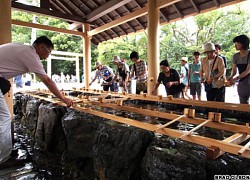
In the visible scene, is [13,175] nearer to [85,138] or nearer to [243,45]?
[85,138]

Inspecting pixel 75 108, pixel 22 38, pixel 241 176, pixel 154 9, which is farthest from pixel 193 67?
pixel 22 38

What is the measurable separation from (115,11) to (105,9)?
622mm

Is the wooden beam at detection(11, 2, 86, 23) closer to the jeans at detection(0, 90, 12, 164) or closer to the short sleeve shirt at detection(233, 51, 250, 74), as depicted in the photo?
the jeans at detection(0, 90, 12, 164)

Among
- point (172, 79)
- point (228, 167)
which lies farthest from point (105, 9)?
point (228, 167)

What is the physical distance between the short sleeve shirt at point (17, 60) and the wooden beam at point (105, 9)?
5.12m

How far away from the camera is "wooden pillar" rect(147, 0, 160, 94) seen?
18.8 feet

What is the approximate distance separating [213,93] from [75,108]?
2.83 m

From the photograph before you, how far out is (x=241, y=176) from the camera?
156cm

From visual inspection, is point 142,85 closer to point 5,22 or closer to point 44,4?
point 5,22

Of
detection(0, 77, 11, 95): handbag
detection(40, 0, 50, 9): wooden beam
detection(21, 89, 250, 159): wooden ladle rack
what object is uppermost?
detection(40, 0, 50, 9): wooden beam

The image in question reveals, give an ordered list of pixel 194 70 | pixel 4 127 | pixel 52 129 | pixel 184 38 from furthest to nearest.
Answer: pixel 184 38
pixel 194 70
pixel 52 129
pixel 4 127

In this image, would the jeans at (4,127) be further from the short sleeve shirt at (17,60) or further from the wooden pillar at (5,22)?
the wooden pillar at (5,22)

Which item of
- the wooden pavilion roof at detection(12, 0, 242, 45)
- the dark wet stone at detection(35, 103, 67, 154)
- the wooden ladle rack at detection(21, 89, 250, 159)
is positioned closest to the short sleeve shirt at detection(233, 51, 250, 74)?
the wooden ladle rack at detection(21, 89, 250, 159)

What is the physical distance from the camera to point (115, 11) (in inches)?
328
